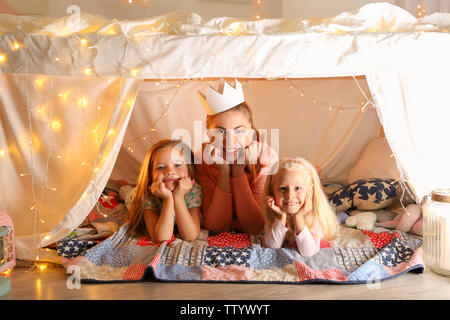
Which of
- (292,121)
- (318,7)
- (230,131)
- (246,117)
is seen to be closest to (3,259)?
(230,131)

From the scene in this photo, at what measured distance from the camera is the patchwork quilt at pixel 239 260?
1.61m

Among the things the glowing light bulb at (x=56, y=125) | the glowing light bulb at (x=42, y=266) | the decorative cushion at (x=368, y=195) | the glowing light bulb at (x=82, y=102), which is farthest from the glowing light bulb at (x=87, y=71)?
the decorative cushion at (x=368, y=195)

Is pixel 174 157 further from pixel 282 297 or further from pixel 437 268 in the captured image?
pixel 437 268

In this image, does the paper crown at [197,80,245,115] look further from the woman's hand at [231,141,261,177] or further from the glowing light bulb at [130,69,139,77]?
the glowing light bulb at [130,69,139,77]

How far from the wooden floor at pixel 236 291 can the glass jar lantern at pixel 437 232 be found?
0.21ft

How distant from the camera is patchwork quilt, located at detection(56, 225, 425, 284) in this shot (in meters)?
1.61

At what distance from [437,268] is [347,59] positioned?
2.87ft

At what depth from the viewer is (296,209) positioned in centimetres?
173

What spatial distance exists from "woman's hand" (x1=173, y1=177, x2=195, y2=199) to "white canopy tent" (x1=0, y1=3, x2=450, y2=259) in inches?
11.5

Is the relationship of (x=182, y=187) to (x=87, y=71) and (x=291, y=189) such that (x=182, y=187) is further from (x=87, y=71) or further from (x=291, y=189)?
(x=87, y=71)

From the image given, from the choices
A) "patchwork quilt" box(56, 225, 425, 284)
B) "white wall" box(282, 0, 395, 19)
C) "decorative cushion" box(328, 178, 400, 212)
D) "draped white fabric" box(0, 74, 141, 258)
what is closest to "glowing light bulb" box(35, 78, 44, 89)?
"draped white fabric" box(0, 74, 141, 258)

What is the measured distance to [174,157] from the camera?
78.0 inches
